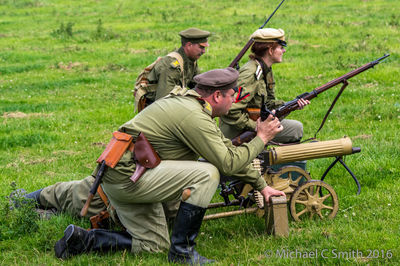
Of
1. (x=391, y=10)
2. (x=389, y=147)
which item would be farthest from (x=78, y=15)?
(x=389, y=147)

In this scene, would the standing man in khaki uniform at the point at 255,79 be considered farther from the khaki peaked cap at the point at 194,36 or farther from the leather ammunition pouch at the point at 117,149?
the leather ammunition pouch at the point at 117,149

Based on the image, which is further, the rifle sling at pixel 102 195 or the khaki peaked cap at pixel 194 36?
the khaki peaked cap at pixel 194 36

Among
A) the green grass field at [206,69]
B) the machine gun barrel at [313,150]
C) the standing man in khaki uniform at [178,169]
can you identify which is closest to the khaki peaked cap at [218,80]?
the standing man in khaki uniform at [178,169]

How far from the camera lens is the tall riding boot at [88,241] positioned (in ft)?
17.9

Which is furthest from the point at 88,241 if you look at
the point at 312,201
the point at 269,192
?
the point at 312,201

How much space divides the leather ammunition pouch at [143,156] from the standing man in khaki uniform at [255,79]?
162cm

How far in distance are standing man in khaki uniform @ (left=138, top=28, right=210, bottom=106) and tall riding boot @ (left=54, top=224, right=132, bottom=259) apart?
2784 millimetres

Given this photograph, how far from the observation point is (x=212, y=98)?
5.52m

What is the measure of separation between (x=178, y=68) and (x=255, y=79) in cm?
166

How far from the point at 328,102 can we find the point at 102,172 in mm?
7487

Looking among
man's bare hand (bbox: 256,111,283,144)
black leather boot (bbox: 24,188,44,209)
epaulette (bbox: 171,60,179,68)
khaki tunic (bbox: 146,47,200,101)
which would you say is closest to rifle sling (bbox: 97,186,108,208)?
black leather boot (bbox: 24,188,44,209)

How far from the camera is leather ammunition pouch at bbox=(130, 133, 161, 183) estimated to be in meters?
5.35

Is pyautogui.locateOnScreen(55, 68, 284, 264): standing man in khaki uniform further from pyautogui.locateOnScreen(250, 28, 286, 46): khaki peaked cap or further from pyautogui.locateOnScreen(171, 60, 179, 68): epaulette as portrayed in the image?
pyautogui.locateOnScreen(171, 60, 179, 68): epaulette

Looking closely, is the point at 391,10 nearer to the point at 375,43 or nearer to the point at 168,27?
the point at 375,43
